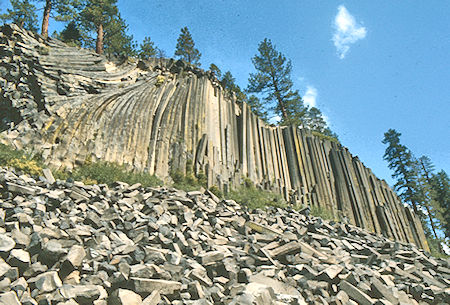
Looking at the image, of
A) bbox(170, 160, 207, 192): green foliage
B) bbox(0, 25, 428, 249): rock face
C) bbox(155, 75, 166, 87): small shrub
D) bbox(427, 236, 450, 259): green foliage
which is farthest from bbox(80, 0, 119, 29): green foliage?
bbox(427, 236, 450, 259): green foliage

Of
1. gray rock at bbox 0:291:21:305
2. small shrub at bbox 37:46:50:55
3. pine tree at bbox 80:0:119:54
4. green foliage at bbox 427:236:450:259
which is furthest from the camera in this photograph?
pine tree at bbox 80:0:119:54

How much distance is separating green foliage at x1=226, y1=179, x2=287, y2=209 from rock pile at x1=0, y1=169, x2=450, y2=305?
271 cm

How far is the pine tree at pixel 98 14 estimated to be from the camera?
24806mm

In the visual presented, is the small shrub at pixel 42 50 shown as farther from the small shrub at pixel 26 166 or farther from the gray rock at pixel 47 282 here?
the gray rock at pixel 47 282

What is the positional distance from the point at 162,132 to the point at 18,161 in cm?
545

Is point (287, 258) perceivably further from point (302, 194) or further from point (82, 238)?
point (302, 194)

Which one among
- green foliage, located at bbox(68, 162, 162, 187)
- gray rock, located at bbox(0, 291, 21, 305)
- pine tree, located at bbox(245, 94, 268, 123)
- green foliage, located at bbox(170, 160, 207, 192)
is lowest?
gray rock, located at bbox(0, 291, 21, 305)

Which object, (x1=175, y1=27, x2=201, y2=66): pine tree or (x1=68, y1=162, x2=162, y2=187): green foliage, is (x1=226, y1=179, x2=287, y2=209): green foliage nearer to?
(x1=68, y1=162, x2=162, y2=187): green foliage

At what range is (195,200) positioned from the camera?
291 inches

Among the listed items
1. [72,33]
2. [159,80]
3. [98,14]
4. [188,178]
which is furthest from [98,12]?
[188,178]

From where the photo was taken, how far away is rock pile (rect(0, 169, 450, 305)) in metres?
3.33

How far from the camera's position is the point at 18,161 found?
7.64 meters

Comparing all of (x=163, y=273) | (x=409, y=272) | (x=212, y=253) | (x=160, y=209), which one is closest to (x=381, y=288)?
(x=409, y=272)

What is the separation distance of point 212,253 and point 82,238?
1.94m
